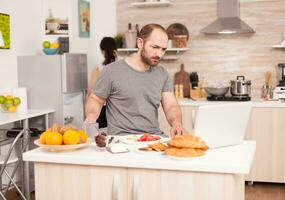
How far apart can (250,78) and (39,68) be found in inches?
92.6

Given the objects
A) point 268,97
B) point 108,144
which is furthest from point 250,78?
point 108,144

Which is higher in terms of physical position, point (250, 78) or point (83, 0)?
point (83, 0)

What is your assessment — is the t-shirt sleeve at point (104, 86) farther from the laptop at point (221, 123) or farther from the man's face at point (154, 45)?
the laptop at point (221, 123)

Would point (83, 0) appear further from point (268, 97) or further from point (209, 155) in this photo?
point (209, 155)

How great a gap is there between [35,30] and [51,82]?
2.47 ft

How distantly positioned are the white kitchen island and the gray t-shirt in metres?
0.62

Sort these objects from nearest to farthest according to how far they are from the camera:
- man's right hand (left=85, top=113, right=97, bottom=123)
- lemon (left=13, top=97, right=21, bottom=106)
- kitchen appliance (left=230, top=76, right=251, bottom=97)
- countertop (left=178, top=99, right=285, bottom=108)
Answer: man's right hand (left=85, top=113, right=97, bottom=123), lemon (left=13, top=97, right=21, bottom=106), countertop (left=178, top=99, right=285, bottom=108), kitchen appliance (left=230, top=76, right=251, bottom=97)

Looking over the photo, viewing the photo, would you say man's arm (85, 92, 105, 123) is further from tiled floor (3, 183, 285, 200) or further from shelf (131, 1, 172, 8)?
shelf (131, 1, 172, 8)

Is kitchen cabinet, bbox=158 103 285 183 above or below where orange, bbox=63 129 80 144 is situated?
below

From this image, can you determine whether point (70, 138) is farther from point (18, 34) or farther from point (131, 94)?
point (18, 34)

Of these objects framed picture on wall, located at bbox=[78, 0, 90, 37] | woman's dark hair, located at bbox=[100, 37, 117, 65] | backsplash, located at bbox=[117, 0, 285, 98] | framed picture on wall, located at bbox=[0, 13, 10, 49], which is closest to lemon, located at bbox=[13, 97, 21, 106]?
framed picture on wall, located at bbox=[0, 13, 10, 49]

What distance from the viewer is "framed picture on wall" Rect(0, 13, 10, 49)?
4672 millimetres

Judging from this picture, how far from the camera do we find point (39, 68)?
195 inches

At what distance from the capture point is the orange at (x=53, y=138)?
2.44 m
